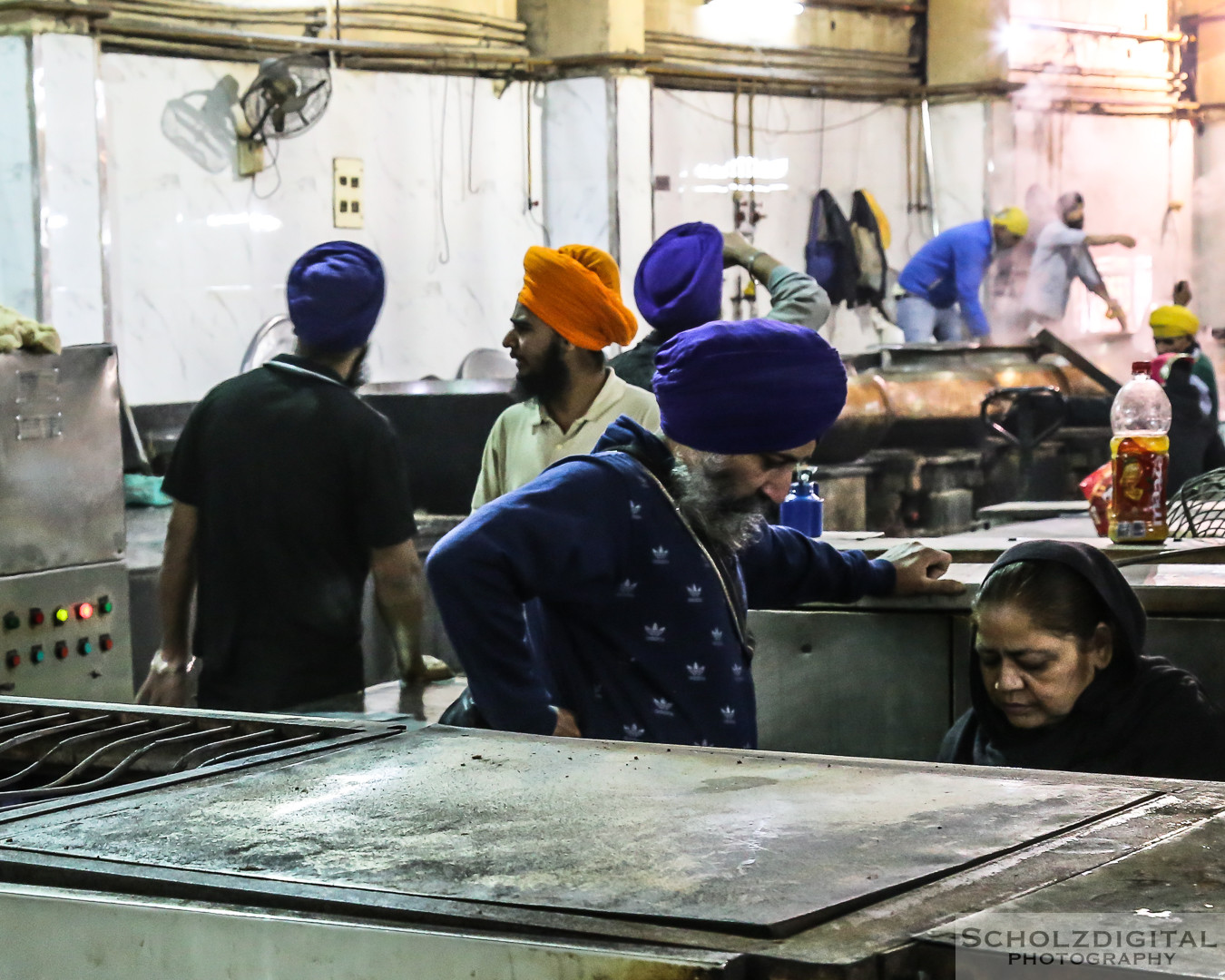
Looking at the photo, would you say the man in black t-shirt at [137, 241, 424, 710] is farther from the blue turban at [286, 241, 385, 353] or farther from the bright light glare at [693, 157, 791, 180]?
the bright light glare at [693, 157, 791, 180]

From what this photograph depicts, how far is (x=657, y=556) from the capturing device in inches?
88.0

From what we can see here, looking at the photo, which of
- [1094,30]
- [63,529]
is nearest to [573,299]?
[63,529]

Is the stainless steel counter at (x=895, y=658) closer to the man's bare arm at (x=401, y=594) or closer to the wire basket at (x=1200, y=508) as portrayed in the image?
the man's bare arm at (x=401, y=594)

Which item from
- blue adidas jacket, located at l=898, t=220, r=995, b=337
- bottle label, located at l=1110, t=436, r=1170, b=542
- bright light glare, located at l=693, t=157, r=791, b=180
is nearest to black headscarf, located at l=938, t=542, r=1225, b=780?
bottle label, located at l=1110, t=436, r=1170, b=542

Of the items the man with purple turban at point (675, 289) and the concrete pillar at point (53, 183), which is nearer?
the man with purple turban at point (675, 289)

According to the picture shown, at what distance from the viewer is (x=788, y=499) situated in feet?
11.2

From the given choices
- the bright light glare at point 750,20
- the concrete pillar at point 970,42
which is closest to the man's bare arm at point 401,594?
the bright light glare at point 750,20

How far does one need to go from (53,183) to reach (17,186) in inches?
5.4

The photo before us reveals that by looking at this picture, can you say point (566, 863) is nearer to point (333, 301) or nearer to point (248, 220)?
point (333, 301)

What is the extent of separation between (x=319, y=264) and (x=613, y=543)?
55.0 inches

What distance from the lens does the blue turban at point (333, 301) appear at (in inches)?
130

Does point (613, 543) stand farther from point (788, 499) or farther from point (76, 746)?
point (788, 499)

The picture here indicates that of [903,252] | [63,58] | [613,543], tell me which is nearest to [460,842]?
[613,543]

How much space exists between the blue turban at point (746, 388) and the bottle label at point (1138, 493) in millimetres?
1146
